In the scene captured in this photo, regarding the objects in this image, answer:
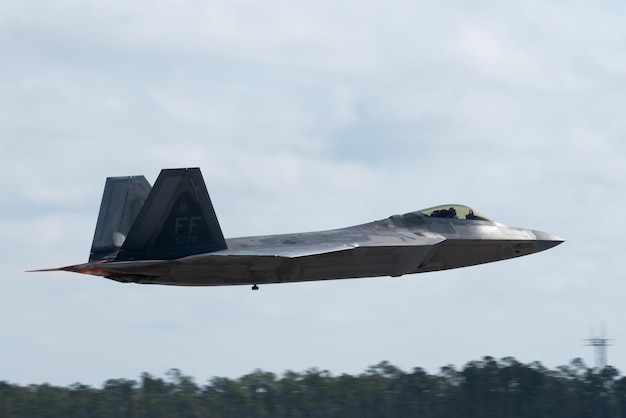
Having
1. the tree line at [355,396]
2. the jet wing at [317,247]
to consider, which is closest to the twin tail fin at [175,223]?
the jet wing at [317,247]

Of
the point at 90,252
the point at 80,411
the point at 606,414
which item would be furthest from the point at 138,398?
the point at 90,252

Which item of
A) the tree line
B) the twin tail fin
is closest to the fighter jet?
the twin tail fin

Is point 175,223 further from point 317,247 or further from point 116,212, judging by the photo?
point 116,212

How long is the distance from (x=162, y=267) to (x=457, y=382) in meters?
Result: 86.4

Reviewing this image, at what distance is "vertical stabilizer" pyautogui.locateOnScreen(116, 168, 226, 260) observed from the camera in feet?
122

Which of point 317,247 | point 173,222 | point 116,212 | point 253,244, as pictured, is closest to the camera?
point 173,222

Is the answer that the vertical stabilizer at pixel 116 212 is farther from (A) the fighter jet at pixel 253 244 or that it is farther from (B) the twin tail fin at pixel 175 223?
(B) the twin tail fin at pixel 175 223

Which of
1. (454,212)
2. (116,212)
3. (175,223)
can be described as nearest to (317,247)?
(175,223)

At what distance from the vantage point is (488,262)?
139ft

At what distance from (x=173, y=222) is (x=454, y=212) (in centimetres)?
1070

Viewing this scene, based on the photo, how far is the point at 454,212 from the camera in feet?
139

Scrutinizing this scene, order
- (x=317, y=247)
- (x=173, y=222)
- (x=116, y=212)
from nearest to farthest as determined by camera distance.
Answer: (x=173, y=222) < (x=317, y=247) < (x=116, y=212)

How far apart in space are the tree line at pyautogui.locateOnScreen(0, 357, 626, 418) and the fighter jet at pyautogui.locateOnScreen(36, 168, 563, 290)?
2891 inches

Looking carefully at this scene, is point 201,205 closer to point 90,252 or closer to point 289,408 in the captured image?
point 90,252
